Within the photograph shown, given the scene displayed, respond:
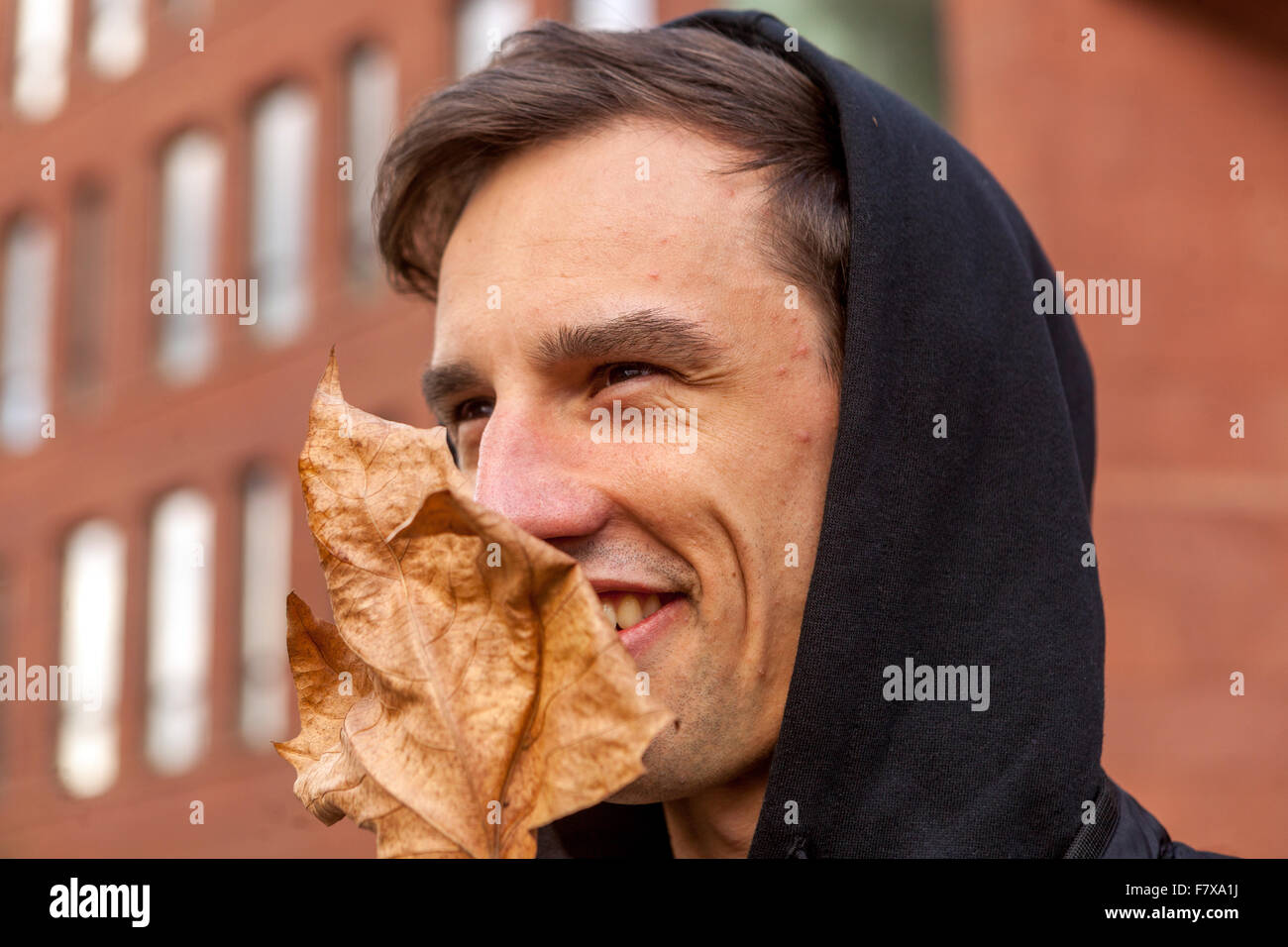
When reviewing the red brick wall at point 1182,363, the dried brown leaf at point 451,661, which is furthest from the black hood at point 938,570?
the red brick wall at point 1182,363

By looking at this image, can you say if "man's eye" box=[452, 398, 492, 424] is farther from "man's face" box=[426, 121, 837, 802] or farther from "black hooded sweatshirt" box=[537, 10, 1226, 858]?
"black hooded sweatshirt" box=[537, 10, 1226, 858]

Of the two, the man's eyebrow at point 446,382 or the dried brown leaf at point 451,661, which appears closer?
the dried brown leaf at point 451,661

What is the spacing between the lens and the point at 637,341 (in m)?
2.16

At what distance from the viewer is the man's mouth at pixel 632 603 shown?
2.07m

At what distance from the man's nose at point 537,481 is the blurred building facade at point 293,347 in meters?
9.80

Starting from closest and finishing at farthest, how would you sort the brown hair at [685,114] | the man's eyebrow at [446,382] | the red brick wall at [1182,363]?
the man's eyebrow at [446,382]
the brown hair at [685,114]
the red brick wall at [1182,363]

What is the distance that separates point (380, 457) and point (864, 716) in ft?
3.18

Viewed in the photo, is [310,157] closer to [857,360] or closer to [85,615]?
[85,615]

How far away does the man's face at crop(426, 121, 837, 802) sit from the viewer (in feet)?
6.75

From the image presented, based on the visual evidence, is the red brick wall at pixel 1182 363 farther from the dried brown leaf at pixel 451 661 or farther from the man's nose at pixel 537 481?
the dried brown leaf at pixel 451 661

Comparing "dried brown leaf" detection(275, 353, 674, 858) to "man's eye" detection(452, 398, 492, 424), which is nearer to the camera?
"dried brown leaf" detection(275, 353, 674, 858)

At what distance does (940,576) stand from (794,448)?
27cm

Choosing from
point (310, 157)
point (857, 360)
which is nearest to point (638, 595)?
point (857, 360)

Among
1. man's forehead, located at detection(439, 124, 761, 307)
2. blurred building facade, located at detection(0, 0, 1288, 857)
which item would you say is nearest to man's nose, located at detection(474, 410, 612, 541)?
man's forehead, located at detection(439, 124, 761, 307)
